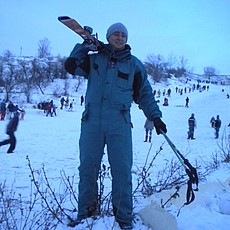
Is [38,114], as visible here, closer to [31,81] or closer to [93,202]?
[31,81]

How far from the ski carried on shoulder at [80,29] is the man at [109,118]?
7 cm

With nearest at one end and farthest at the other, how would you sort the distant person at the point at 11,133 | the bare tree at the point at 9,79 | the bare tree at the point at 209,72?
the distant person at the point at 11,133, the bare tree at the point at 9,79, the bare tree at the point at 209,72

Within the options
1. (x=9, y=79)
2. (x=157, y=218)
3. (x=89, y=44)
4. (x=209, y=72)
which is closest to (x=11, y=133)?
(x=89, y=44)

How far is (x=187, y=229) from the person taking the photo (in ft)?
10.7

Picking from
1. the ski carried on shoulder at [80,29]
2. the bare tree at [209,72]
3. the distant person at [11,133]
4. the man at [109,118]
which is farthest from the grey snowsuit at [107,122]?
the bare tree at [209,72]

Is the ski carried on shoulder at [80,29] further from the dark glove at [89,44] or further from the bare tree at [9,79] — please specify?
the bare tree at [9,79]

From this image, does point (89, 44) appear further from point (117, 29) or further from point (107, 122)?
point (107, 122)

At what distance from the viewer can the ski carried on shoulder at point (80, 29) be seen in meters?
3.15

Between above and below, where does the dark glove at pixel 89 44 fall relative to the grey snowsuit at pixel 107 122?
above

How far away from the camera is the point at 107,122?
3.25 meters

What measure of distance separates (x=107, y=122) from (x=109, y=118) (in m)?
0.04

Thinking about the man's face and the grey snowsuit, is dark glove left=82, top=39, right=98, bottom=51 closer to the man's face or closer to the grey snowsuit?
the grey snowsuit

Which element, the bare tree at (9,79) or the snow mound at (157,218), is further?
the bare tree at (9,79)

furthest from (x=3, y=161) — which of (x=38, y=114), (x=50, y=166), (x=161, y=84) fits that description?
(x=161, y=84)
